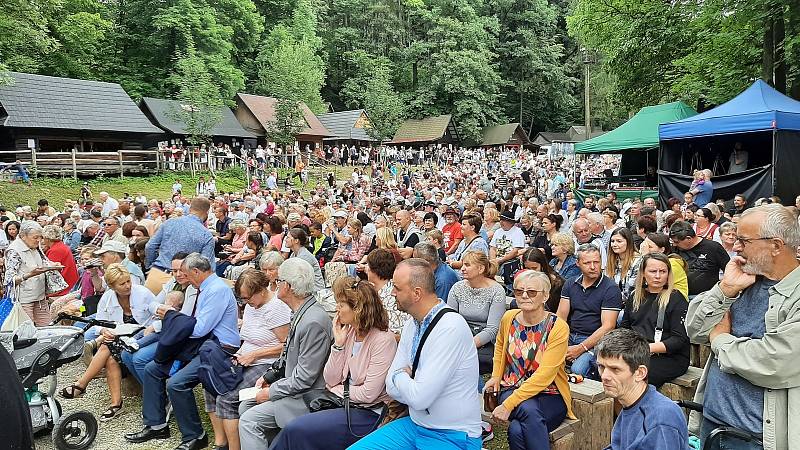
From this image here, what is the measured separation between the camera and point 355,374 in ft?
11.0

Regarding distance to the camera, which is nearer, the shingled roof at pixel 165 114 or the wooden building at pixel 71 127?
the wooden building at pixel 71 127

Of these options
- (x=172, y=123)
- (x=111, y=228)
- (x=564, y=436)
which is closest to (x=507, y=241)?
(x=564, y=436)

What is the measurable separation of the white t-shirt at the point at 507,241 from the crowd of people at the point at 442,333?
0.03m

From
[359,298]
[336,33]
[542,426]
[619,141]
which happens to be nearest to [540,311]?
[542,426]

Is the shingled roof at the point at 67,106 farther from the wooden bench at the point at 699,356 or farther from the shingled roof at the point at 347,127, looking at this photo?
the wooden bench at the point at 699,356

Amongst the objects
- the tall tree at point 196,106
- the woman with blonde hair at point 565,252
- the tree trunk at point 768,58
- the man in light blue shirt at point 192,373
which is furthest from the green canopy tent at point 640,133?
the tall tree at point 196,106

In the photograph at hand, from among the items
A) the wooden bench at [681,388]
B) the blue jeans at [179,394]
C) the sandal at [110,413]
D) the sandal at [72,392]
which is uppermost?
the wooden bench at [681,388]

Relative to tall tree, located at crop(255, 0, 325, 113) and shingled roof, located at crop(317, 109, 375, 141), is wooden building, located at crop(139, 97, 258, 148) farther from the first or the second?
shingled roof, located at crop(317, 109, 375, 141)

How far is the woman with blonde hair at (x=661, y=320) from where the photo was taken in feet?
12.4

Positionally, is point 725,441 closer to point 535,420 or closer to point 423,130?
point 535,420

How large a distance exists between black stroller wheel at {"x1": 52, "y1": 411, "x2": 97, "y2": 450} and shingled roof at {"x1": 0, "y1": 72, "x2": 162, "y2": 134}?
2437 centimetres

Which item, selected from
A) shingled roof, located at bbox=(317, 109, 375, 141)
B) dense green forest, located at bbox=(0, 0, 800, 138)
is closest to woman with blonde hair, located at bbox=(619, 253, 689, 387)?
dense green forest, located at bbox=(0, 0, 800, 138)

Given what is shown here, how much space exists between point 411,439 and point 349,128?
39.7 m

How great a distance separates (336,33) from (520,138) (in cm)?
2033
